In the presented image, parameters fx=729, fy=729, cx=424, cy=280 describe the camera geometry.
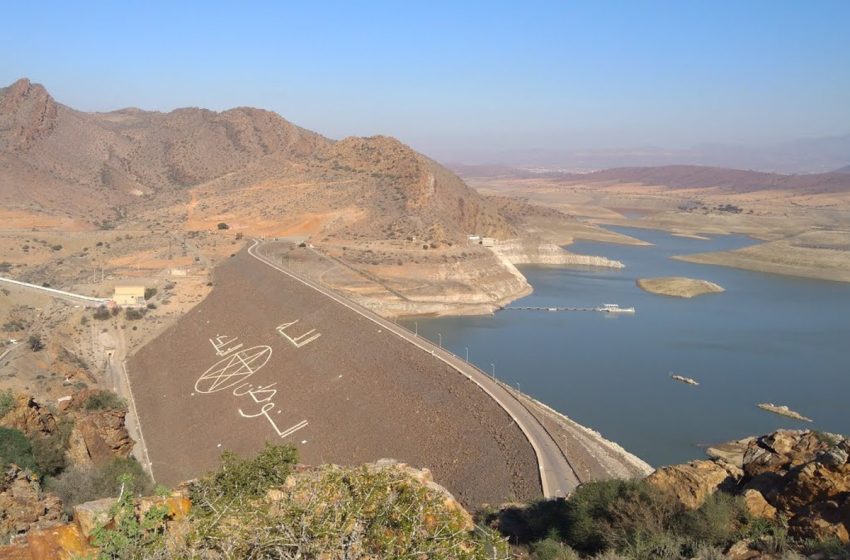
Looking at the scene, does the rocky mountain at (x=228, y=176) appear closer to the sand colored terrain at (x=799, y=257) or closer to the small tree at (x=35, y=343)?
the sand colored terrain at (x=799, y=257)

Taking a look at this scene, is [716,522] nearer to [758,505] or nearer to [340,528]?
[758,505]

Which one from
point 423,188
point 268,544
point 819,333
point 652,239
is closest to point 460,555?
point 268,544

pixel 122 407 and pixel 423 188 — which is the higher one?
pixel 423 188

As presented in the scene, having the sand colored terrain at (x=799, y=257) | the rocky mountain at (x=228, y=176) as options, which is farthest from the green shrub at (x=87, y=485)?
the sand colored terrain at (x=799, y=257)

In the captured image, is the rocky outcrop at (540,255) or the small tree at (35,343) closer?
the small tree at (35,343)

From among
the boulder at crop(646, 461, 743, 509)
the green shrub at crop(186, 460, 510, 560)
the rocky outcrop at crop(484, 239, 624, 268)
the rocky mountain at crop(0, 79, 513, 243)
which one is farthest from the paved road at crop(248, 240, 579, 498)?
the rocky outcrop at crop(484, 239, 624, 268)

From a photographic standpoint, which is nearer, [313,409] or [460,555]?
[460,555]

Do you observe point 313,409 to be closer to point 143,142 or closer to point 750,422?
point 750,422

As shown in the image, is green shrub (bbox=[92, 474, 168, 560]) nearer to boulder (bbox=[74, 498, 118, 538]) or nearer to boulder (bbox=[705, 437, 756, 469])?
boulder (bbox=[74, 498, 118, 538])
